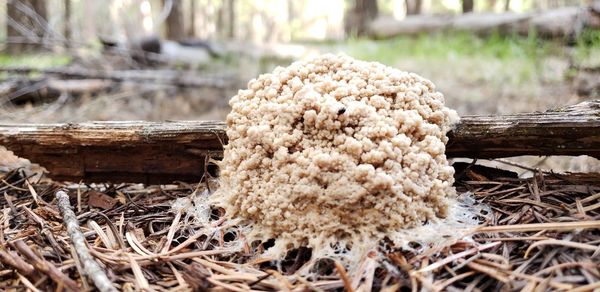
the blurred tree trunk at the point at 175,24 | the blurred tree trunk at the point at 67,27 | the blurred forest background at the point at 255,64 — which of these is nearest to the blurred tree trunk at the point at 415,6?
the blurred forest background at the point at 255,64

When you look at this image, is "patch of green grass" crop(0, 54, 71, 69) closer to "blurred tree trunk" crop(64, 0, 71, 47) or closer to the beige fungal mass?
"blurred tree trunk" crop(64, 0, 71, 47)

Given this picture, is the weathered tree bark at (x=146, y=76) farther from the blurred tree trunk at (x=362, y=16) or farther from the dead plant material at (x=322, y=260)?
the blurred tree trunk at (x=362, y=16)

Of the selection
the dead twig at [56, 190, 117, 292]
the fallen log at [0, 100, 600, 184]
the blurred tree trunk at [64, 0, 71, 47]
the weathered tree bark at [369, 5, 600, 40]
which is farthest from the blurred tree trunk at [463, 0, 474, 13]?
the dead twig at [56, 190, 117, 292]

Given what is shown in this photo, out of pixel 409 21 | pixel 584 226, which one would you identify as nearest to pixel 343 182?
pixel 584 226

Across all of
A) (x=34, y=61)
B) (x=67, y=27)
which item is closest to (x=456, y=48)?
(x=34, y=61)

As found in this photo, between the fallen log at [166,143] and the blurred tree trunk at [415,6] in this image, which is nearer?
the fallen log at [166,143]
